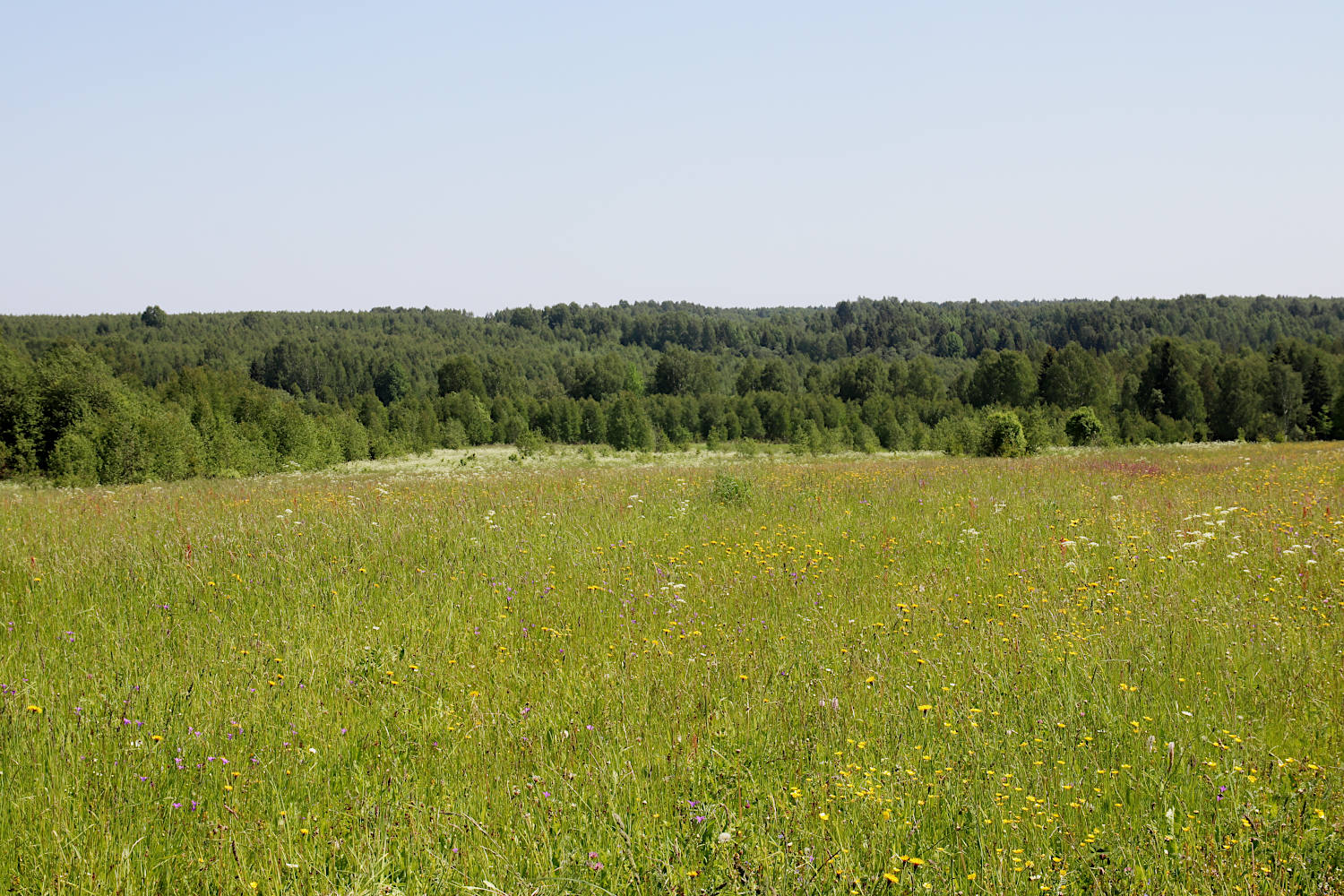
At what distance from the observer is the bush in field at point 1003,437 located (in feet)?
109

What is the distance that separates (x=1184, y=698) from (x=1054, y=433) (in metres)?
49.0

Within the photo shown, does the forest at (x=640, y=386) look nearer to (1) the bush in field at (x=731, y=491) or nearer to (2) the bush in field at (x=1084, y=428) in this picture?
(2) the bush in field at (x=1084, y=428)

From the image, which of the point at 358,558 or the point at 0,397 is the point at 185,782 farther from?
the point at 0,397

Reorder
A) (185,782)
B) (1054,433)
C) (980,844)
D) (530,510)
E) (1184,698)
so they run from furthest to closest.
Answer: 1. (1054,433)
2. (530,510)
3. (1184,698)
4. (185,782)
5. (980,844)

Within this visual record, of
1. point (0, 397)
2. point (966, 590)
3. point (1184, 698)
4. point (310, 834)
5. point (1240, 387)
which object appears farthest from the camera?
point (1240, 387)

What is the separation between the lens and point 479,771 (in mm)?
3561

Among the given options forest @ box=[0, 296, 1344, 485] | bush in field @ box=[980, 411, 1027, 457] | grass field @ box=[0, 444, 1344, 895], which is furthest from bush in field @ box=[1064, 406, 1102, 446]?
grass field @ box=[0, 444, 1344, 895]

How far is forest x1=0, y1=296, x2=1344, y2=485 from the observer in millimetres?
40781

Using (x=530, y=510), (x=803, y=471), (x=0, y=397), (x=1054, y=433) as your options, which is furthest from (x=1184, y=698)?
(x=0, y=397)

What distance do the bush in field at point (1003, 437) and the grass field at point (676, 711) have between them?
87.3ft

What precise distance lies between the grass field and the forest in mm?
30088

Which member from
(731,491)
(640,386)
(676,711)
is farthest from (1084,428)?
(640,386)

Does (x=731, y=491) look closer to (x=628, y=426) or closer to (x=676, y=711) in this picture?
(x=676, y=711)

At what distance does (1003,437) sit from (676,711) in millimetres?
33854
